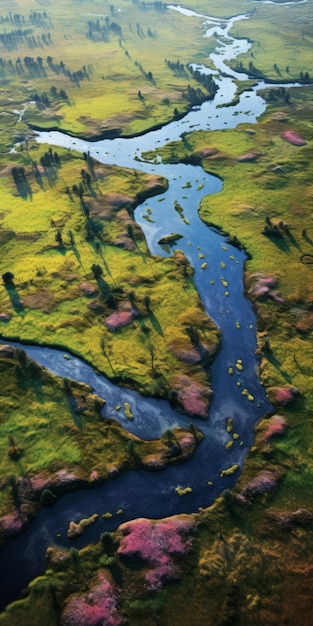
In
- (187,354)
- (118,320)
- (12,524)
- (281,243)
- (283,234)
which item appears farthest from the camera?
(283,234)

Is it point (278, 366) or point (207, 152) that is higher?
point (207, 152)

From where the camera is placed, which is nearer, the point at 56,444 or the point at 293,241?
the point at 56,444

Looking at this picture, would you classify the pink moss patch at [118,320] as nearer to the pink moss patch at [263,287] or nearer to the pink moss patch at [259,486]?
the pink moss patch at [263,287]

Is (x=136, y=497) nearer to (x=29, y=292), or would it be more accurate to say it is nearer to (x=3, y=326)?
(x=3, y=326)

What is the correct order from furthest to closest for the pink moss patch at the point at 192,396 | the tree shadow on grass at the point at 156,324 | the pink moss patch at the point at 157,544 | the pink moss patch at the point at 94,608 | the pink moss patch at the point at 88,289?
the pink moss patch at the point at 88,289 → the tree shadow on grass at the point at 156,324 → the pink moss patch at the point at 192,396 → the pink moss patch at the point at 157,544 → the pink moss patch at the point at 94,608

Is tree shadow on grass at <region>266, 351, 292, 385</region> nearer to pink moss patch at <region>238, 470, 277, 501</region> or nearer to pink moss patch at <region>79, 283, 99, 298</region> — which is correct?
pink moss patch at <region>238, 470, 277, 501</region>

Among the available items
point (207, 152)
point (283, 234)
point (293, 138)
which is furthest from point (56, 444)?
point (293, 138)

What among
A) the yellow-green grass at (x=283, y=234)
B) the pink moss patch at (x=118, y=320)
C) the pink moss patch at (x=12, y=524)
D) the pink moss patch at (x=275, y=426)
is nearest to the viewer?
the pink moss patch at (x=12, y=524)

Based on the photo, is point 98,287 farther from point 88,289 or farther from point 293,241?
point 293,241

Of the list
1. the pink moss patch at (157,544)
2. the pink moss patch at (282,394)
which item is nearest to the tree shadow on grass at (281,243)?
the pink moss patch at (282,394)
